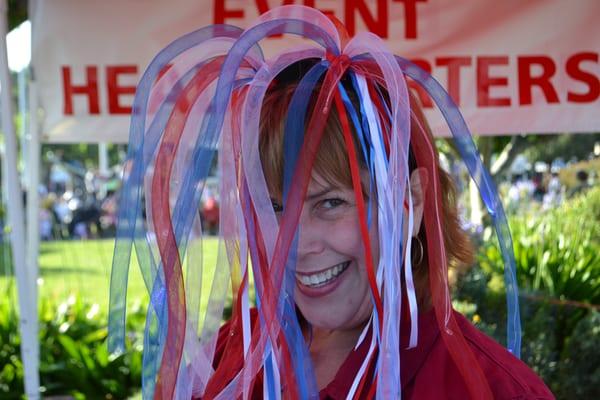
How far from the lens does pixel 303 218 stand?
53.0 inches

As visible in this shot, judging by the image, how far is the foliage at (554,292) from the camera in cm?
330

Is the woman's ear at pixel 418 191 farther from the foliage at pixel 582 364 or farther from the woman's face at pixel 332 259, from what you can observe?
the foliage at pixel 582 364

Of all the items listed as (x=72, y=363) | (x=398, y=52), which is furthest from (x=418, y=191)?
(x=72, y=363)

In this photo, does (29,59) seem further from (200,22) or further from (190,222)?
(190,222)

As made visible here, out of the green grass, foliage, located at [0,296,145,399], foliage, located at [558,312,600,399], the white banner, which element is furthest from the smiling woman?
the green grass

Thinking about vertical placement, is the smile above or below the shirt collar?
above

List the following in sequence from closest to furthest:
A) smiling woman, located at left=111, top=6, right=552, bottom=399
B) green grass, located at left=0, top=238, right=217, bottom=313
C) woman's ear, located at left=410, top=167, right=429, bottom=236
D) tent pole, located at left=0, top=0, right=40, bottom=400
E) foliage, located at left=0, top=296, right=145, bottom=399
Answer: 1. smiling woman, located at left=111, top=6, right=552, bottom=399
2. woman's ear, located at left=410, top=167, right=429, bottom=236
3. tent pole, located at left=0, top=0, right=40, bottom=400
4. foliage, located at left=0, top=296, right=145, bottom=399
5. green grass, located at left=0, top=238, right=217, bottom=313

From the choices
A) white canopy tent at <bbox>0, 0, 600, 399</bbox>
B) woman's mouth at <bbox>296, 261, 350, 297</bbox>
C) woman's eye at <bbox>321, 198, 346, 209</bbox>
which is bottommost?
woman's mouth at <bbox>296, 261, 350, 297</bbox>

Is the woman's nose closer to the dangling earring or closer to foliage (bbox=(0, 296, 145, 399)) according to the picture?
the dangling earring

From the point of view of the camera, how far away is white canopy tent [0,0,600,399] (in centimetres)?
280

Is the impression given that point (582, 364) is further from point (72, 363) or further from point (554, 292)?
point (72, 363)

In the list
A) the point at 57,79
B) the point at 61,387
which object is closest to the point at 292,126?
the point at 57,79

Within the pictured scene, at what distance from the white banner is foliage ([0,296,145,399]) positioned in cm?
172

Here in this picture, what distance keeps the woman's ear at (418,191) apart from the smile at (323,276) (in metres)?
0.13
